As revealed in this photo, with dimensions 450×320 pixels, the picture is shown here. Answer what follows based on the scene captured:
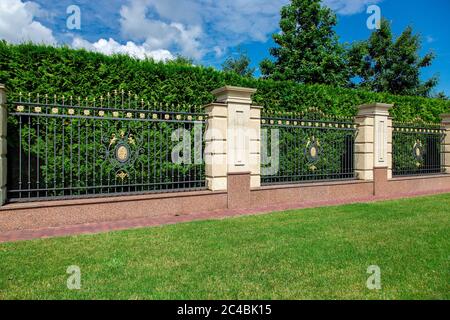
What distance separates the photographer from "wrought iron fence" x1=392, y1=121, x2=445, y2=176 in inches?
487

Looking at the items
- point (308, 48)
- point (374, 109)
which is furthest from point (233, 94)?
Result: point (308, 48)

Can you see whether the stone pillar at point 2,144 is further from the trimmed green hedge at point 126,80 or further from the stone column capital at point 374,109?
the stone column capital at point 374,109

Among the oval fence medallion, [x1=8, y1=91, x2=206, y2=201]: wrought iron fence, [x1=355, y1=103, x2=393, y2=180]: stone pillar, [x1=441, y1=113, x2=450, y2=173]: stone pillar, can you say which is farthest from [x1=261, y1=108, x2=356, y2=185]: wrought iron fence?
[x1=441, y1=113, x2=450, y2=173]: stone pillar

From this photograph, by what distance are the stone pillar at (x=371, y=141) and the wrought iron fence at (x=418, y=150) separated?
4.42 feet

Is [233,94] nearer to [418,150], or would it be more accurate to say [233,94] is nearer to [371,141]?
[371,141]

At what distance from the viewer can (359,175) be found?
10.8m

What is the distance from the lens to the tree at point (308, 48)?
2030 cm

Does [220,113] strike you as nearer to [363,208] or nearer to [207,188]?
[207,188]

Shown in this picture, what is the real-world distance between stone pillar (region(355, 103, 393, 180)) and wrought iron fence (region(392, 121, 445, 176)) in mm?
1347

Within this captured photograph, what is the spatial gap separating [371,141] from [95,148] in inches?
335

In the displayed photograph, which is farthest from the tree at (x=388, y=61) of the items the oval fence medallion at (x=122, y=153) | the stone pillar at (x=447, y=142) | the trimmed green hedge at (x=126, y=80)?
the oval fence medallion at (x=122, y=153)

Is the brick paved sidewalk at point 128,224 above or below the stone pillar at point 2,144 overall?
below

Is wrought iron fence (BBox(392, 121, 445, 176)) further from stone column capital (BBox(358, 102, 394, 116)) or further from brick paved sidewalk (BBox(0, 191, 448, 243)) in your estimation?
brick paved sidewalk (BBox(0, 191, 448, 243))

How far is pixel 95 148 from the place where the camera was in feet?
23.6
